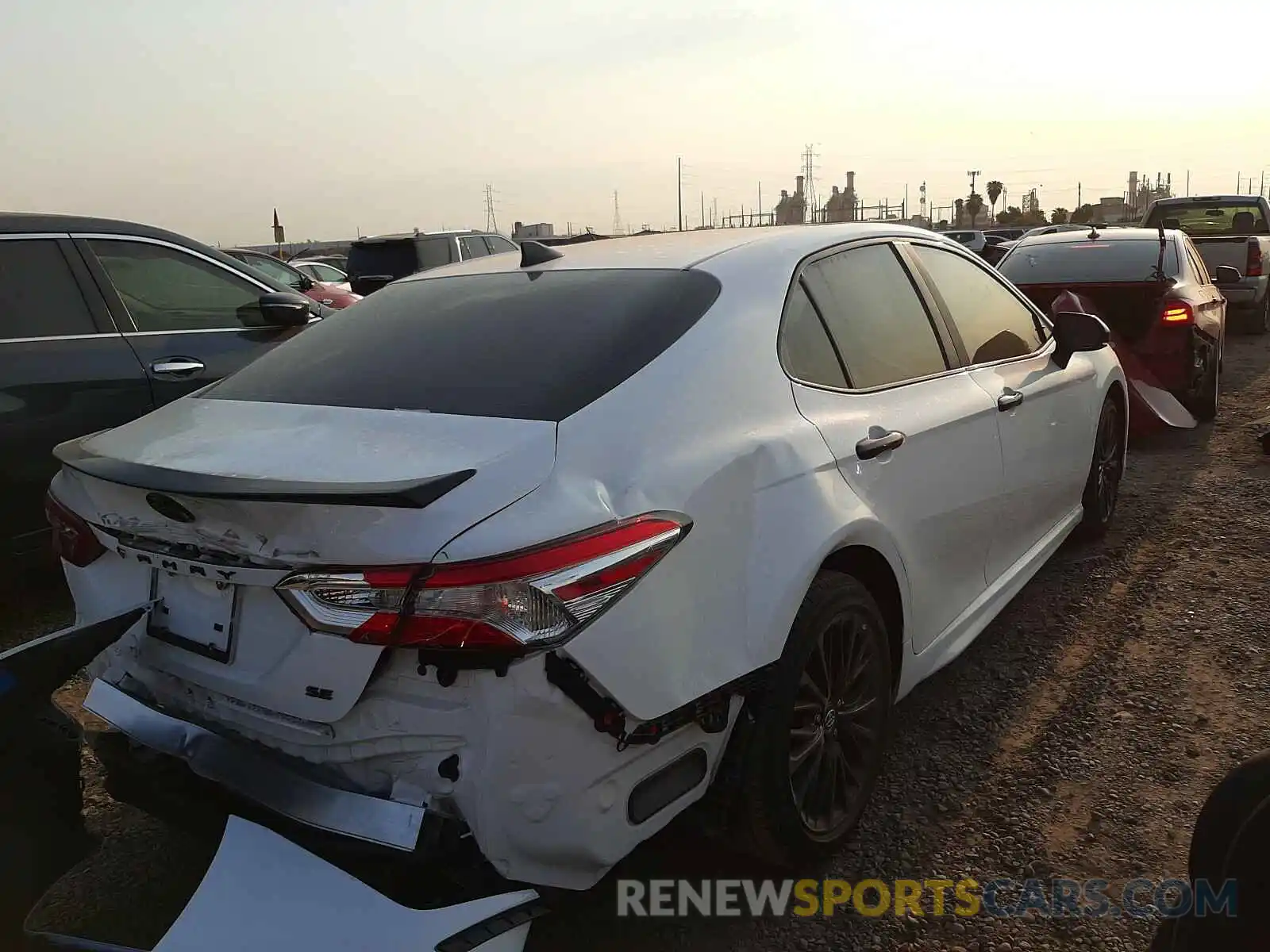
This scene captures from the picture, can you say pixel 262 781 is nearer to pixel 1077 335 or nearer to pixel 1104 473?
pixel 1077 335

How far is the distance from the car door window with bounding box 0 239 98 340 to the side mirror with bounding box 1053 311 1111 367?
4.08m

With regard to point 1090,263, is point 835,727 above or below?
below

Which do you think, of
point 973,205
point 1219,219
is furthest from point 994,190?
point 1219,219

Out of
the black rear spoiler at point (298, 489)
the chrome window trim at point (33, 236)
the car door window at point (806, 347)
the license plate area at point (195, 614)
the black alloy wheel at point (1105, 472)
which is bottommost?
the black alloy wheel at point (1105, 472)

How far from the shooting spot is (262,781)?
192 centimetres

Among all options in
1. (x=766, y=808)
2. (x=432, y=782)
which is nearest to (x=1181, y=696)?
(x=766, y=808)

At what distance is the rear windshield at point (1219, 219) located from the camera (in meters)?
14.6

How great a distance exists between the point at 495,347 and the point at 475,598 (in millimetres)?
935

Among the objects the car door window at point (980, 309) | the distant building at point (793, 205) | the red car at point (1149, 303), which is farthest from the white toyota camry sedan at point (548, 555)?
the distant building at point (793, 205)

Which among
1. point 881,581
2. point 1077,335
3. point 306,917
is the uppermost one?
point 1077,335

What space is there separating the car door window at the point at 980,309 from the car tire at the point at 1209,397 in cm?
420

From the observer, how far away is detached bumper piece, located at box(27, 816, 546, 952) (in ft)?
5.45

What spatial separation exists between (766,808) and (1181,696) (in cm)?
195

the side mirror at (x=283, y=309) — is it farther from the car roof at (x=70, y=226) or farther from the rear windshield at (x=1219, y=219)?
the rear windshield at (x=1219, y=219)
